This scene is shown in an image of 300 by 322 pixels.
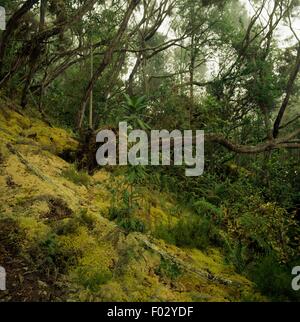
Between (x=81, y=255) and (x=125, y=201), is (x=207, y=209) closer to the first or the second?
(x=125, y=201)

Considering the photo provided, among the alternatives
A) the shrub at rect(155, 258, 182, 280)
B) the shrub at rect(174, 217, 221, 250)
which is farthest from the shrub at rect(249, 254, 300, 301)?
the shrub at rect(155, 258, 182, 280)

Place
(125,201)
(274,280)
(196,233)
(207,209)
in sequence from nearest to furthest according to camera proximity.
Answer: (274,280) → (125,201) → (196,233) → (207,209)

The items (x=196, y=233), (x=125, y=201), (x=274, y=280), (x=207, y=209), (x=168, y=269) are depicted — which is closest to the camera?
(x=168, y=269)

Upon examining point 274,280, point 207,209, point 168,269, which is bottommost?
point 274,280

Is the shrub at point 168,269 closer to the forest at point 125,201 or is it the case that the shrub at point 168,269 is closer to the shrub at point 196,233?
the forest at point 125,201

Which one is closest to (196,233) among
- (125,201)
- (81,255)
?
(125,201)

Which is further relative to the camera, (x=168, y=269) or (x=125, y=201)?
(x=125, y=201)

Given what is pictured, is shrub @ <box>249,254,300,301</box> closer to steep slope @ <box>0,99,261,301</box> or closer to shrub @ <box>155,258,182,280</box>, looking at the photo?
steep slope @ <box>0,99,261,301</box>

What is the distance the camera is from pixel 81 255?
181 inches

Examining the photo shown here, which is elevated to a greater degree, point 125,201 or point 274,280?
point 125,201

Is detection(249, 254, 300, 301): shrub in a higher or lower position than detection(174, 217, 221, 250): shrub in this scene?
lower

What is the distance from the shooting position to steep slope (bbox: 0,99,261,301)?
416cm
